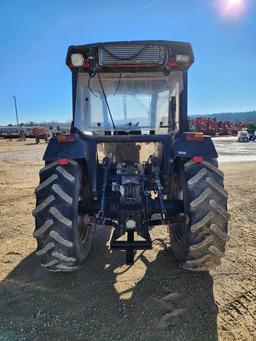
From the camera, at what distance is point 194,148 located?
4004 millimetres

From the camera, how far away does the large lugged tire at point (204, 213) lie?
3787 millimetres

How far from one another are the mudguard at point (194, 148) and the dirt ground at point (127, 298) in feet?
5.03

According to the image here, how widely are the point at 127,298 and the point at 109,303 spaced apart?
217 millimetres

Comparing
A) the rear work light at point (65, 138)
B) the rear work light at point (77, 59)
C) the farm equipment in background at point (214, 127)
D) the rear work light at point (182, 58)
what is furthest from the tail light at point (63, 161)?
the farm equipment in background at point (214, 127)

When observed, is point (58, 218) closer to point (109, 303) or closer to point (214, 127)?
point (109, 303)

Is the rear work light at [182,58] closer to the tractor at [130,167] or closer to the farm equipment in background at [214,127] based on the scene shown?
the tractor at [130,167]

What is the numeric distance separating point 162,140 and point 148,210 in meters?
0.91

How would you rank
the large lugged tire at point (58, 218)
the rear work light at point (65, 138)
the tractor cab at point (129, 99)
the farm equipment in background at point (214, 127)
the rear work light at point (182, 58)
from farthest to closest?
the farm equipment in background at point (214, 127)
the tractor cab at point (129, 99)
the rear work light at point (182, 58)
the rear work light at point (65, 138)
the large lugged tire at point (58, 218)

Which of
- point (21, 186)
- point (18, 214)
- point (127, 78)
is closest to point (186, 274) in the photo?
point (127, 78)

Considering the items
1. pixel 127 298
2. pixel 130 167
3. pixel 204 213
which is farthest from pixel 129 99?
pixel 127 298

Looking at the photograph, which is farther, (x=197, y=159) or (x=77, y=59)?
(x=77, y=59)

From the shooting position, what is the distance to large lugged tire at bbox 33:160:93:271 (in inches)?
148

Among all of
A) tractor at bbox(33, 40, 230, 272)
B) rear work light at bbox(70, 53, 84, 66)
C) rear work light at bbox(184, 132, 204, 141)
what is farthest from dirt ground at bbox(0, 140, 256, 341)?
rear work light at bbox(70, 53, 84, 66)

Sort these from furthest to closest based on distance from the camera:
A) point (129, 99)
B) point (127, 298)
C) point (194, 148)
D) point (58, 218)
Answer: point (129, 99), point (194, 148), point (127, 298), point (58, 218)
